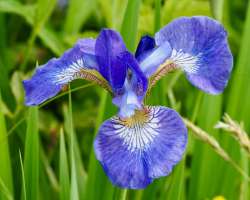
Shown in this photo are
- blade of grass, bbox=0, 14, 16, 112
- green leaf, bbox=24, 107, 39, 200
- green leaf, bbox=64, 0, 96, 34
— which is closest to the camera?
green leaf, bbox=24, 107, 39, 200

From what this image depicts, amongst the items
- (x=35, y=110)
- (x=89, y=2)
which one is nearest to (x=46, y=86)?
(x=35, y=110)

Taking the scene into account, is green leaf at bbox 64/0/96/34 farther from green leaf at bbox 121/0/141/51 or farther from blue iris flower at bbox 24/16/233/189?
blue iris flower at bbox 24/16/233/189

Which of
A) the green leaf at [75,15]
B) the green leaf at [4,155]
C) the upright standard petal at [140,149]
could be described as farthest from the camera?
the green leaf at [75,15]

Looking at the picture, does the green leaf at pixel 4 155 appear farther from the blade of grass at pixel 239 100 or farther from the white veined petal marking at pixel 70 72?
the blade of grass at pixel 239 100

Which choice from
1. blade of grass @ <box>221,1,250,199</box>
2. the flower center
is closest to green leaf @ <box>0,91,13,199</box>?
the flower center

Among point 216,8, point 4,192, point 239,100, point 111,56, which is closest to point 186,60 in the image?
point 111,56

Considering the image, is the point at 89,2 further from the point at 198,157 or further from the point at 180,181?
the point at 180,181

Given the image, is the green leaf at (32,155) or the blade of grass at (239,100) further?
the blade of grass at (239,100)

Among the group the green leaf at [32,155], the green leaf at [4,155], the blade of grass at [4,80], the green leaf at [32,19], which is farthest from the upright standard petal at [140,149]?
the green leaf at [32,19]
